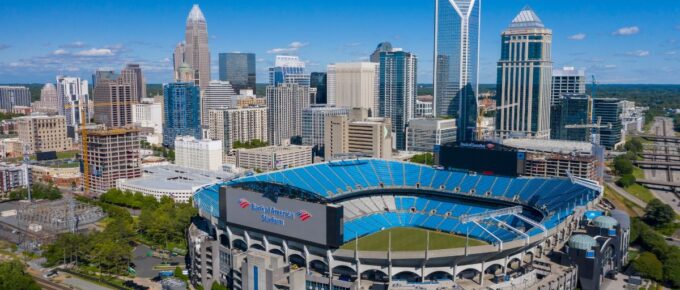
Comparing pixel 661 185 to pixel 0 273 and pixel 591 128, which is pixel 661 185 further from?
pixel 0 273

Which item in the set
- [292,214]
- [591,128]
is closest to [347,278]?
[292,214]

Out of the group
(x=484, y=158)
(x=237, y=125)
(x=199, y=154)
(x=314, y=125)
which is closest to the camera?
(x=484, y=158)

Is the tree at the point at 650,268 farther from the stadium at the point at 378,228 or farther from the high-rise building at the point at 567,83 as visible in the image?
the high-rise building at the point at 567,83

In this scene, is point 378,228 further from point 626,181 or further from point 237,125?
point 237,125

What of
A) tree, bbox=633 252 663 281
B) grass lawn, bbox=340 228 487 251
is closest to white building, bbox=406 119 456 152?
grass lawn, bbox=340 228 487 251

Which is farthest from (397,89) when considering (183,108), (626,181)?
(626,181)

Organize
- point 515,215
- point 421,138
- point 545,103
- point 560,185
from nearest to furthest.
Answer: point 515,215 < point 560,185 < point 421,138 < point 545,103
